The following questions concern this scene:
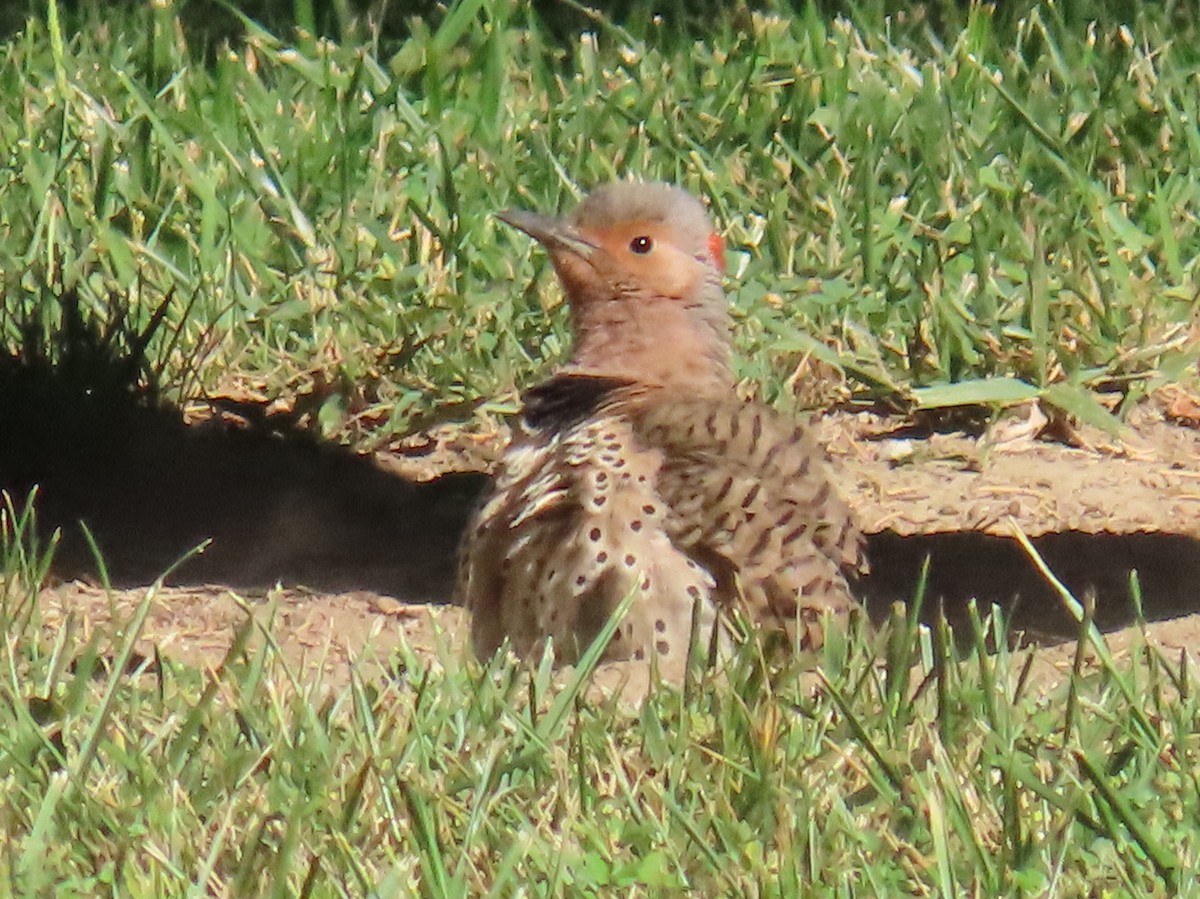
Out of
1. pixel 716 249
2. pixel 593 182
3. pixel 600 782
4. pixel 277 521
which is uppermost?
pixel 593 182

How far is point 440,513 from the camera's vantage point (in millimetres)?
5371

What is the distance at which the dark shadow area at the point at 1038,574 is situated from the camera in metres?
5.04

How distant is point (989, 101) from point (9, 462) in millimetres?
3028

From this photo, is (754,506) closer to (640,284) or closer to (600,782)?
(640,284)

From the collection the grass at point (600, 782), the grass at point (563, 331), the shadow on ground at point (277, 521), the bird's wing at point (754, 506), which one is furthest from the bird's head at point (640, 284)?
the grass at point (600, 782)

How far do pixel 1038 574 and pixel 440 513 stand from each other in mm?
1377

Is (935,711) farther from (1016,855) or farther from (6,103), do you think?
(6,103)

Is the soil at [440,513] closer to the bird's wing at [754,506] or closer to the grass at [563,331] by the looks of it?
the grass at [563,331]

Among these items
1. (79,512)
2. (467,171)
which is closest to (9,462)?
(79,512)

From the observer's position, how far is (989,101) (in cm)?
667

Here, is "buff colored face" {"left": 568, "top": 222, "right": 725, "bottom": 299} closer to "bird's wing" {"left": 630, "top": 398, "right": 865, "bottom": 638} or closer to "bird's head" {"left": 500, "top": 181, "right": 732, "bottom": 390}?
"bird's head" {"left": 500, "top": 181, "right": 732, "bottom": 390}

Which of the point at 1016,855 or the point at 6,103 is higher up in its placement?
the point at 6,103

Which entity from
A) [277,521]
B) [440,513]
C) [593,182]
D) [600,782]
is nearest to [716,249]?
[440,513]

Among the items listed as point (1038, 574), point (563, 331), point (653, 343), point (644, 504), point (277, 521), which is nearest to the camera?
point (644, 504)
